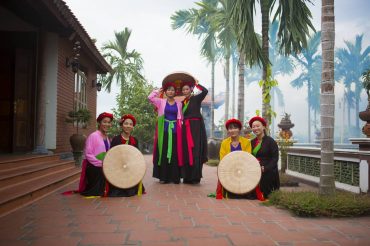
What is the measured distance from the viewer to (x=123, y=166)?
5371mm

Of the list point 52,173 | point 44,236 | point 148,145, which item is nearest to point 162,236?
point 44,236

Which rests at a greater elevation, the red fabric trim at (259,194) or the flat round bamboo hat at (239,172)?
the flat round bamboo hat at (239,172)

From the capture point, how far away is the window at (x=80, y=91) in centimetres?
1088

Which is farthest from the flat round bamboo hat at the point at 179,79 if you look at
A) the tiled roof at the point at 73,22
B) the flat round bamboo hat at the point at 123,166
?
the tiled roof at the point at 73,22

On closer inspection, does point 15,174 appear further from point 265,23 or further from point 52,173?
point 265,23

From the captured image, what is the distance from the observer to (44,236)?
3.19 metres

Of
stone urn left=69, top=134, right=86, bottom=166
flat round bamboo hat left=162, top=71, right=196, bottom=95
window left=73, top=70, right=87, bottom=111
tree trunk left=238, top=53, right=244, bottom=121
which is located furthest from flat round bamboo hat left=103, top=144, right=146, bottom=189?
tree trunk left=238, top=53, right=244, bottom=121

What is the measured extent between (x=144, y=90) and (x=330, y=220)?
1878 cm

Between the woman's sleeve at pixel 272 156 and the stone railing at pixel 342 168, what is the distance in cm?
128

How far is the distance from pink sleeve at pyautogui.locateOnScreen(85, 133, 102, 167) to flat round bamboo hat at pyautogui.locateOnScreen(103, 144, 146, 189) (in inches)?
11.5

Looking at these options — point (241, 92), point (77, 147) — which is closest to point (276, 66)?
point (241, 92)

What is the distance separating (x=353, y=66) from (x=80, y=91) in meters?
53.3

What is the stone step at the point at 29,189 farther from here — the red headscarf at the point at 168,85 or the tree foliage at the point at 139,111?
→ the tree foliage at the point at 139,111

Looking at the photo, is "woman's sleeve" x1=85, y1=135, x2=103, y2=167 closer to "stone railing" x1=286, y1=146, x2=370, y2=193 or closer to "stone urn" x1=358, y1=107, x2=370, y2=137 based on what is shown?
"stone railing" x1=286, y1=146, x2=370, y2=193
